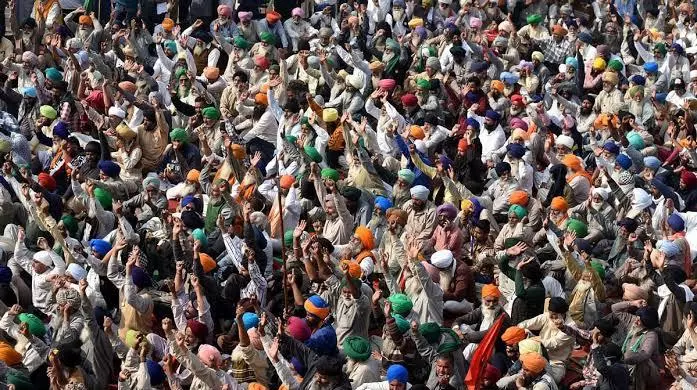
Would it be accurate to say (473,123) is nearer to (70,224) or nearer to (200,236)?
(200,236)

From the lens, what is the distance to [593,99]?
20.6 meters

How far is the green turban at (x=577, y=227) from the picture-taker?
16.2 meters

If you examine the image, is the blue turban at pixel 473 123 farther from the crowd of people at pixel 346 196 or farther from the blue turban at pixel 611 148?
the blue turban at pixel 611 148

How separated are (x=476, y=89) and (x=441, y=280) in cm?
509

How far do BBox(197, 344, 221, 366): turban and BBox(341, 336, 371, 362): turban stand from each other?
1008 millimetres

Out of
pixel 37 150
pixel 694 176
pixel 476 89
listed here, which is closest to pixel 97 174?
pixel 37 150

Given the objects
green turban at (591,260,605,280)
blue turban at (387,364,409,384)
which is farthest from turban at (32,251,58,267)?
green turban at (591,260,605,280)

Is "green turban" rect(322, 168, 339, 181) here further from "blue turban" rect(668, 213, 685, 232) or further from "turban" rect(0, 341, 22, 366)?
"turban" rect(0, 341, 22, 366)

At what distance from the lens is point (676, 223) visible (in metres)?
16.2

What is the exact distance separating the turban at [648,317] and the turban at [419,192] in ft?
9.49

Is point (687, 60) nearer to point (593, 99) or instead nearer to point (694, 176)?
point (593, 99)

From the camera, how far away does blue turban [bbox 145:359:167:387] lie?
13.1 meters

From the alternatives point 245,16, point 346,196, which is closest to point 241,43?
point 245,16

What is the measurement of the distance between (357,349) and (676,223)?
4.49m
